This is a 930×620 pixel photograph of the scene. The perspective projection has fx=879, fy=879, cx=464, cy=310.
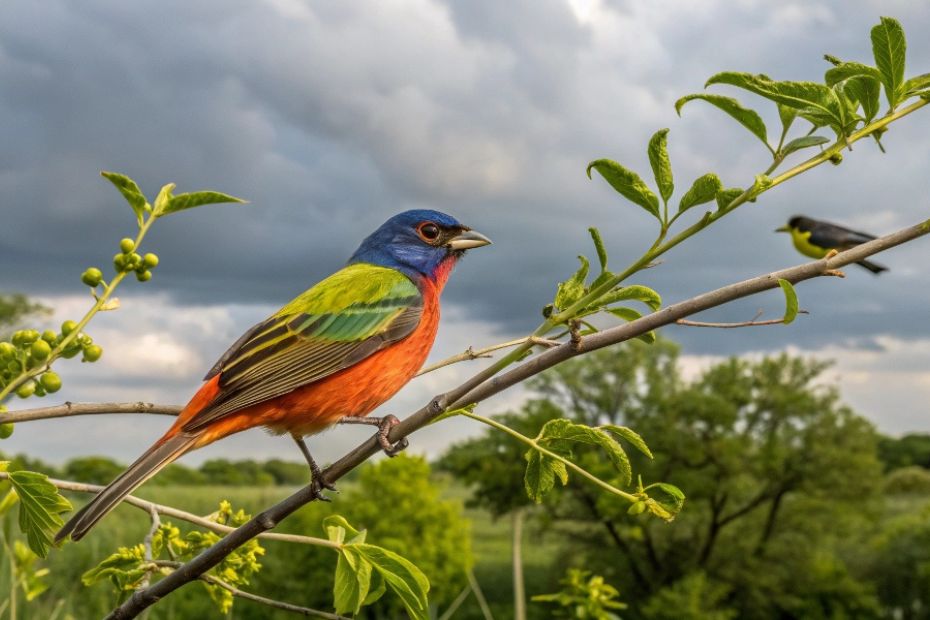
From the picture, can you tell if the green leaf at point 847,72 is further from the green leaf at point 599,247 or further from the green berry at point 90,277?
the green berry at point 90,277

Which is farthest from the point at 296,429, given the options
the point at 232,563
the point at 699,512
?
the point at 699,512

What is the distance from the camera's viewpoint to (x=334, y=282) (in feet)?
11.8

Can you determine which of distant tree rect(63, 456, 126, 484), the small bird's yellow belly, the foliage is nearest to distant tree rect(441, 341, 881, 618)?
distant tree rect(63, 456, 126, 484)

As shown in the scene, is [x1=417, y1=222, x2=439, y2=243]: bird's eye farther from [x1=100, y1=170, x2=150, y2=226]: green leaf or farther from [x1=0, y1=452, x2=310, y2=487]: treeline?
[x1=0, y1=452, x2=310, y2=487]: treeline

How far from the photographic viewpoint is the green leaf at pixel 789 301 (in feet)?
5.15

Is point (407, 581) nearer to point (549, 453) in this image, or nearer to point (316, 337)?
point (549, 453)

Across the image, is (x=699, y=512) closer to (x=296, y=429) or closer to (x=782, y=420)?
(x=782, y=420)

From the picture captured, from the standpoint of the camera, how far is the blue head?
3982 millimetres

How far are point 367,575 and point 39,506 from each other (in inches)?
29.7

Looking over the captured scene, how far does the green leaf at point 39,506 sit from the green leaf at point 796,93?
163cm

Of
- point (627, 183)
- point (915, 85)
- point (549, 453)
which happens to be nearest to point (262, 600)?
→ point (549, 453)

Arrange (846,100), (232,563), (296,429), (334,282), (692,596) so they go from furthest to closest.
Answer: (692,596)
(334,282)
(296,429)
(232,563)
(846,100)

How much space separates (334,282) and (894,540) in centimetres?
3387

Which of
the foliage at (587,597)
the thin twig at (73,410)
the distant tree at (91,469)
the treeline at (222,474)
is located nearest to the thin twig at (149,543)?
the thin twig at (73,410)
